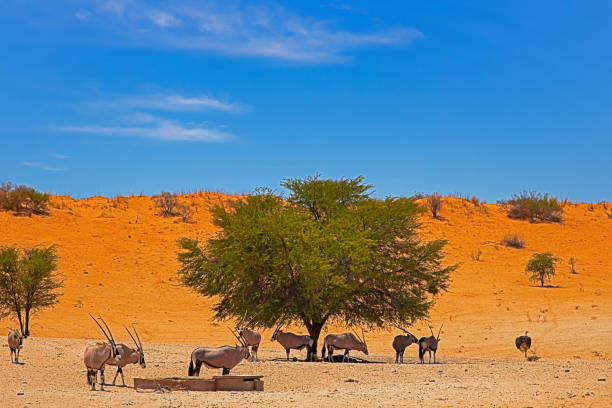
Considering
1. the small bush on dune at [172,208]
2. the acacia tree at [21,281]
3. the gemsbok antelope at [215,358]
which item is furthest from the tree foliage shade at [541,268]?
the gemsbok antelope at [215,358]

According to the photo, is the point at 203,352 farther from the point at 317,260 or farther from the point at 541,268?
the point at 541,268

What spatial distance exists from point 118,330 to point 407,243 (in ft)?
46.1

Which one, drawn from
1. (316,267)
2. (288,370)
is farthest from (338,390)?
(316,267)

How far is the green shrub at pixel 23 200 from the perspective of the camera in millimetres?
50219

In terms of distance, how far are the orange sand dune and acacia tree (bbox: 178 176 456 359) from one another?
4.44 meters

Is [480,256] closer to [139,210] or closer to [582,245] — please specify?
[582,245]

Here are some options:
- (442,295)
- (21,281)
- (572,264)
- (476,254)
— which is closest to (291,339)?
(21,281)

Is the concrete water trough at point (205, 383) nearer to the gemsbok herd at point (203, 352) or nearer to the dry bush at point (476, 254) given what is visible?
the gemsbok herd at point (203, 352)

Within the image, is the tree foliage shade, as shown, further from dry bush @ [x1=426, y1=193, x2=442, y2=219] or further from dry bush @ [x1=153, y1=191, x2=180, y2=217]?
dry bush @ [x1=153, y1=191, x2=180, y2=217]

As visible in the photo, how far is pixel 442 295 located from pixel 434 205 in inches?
988

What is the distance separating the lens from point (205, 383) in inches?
522

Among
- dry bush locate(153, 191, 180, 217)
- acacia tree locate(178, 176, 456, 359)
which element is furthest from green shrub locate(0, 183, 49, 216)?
acacia tree locate(178, 176, 456, 359)

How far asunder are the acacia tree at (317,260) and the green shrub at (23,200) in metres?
31.7

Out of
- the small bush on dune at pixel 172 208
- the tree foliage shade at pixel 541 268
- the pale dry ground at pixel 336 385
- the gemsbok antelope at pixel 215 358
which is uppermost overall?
the small bush on dune at pixel 172 208
